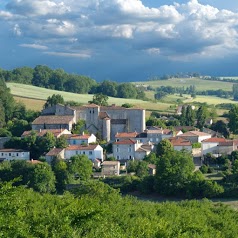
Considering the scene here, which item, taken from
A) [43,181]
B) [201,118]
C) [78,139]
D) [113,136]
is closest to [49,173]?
[43,181]

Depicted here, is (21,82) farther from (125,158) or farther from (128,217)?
(128,217)

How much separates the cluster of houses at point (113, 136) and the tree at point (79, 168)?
7.04 feet

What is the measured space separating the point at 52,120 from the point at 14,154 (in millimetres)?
7361

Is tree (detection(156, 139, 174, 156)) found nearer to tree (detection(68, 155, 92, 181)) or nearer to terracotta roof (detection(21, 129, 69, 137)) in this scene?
tree (detection(68, 155, 92, 181))

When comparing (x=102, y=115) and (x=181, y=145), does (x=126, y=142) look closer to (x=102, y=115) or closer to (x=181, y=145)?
(x=181, y=145)

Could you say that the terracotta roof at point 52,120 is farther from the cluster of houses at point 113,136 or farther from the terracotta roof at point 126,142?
the terracotta roof at point 126,142

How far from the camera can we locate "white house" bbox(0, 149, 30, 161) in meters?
52.8

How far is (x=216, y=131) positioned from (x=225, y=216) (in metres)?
35.7

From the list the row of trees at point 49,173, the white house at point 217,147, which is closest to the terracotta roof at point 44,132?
the row of trees at point 49,173


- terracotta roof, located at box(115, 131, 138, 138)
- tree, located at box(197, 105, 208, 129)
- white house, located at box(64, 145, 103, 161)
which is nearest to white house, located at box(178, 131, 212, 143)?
terracotta roof, located at box(115, 131, 138, 138)

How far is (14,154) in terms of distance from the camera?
5303 cm

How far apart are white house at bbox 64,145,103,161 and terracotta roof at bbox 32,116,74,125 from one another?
7.21 m

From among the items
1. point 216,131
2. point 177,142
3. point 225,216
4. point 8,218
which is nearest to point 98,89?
point 216,131

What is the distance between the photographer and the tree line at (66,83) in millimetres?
103812
